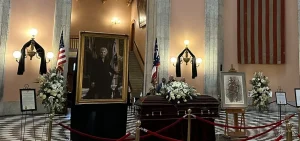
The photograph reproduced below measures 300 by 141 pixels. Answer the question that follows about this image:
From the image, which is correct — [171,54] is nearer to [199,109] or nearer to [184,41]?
[184,41]

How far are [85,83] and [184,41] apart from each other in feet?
26.4

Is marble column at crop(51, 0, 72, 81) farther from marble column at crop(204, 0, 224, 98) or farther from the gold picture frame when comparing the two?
the gold picture frame

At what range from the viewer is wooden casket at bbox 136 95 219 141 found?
6082 mm

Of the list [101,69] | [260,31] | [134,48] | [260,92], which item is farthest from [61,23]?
[134,48]

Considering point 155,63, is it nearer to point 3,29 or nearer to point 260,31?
point 260,31

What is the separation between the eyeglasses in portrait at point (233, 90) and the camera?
7418mm

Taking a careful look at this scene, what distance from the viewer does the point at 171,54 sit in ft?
42.7

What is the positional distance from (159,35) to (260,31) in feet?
16.2

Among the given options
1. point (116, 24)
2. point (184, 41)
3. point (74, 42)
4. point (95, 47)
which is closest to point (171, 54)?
point (184, 41)

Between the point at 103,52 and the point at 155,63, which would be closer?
the point at 103,52

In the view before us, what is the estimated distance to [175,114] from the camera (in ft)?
20.4

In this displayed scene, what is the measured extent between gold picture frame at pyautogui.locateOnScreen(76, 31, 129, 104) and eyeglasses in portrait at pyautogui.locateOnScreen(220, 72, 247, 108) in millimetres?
2725

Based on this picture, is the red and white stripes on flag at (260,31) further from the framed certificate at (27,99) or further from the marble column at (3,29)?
the framed certificate at (27,99)

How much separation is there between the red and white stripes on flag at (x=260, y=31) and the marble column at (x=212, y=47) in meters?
1.25
